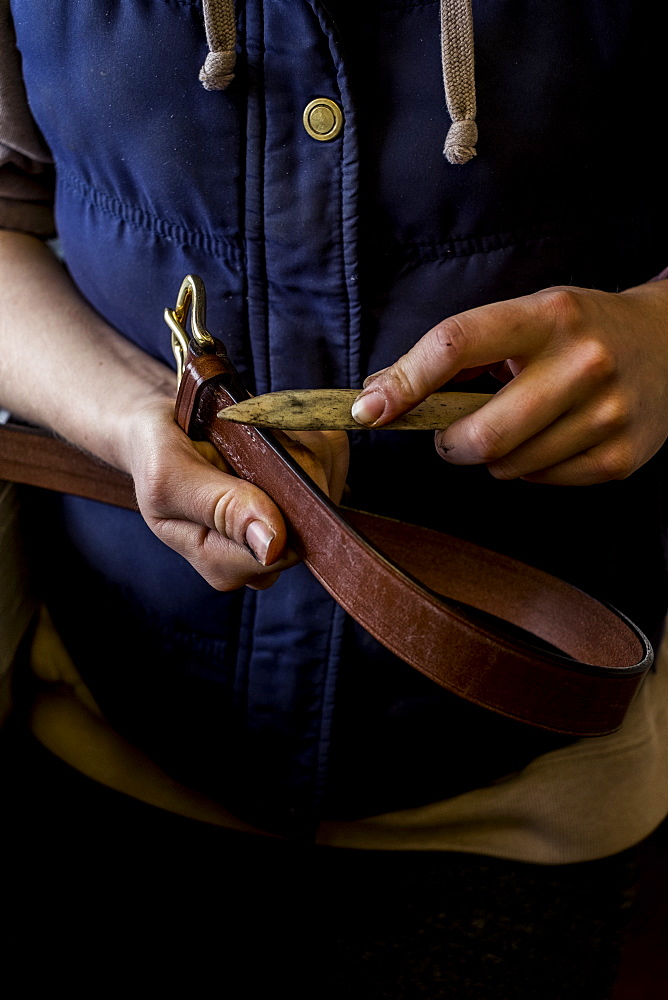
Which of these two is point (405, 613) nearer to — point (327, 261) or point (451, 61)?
point (327, 261)

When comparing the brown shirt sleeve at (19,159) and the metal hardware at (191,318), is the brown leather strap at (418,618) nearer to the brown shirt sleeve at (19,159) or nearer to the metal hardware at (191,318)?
the metal hardware at (191,318)

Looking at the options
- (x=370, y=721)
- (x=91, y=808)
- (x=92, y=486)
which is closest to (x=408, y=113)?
(x=92, y=486)

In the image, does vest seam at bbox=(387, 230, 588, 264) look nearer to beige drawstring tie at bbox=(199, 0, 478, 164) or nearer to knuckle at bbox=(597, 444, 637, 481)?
beige drawstring tie at bbox=(199, 0, 478, 164)

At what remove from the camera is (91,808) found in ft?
2.96

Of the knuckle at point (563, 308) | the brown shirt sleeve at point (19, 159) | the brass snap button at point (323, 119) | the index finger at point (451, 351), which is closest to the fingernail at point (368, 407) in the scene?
the index finger at point (451, 351)

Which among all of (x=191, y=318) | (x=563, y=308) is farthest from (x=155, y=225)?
(x=563, y=308)

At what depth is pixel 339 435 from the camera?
668 mm

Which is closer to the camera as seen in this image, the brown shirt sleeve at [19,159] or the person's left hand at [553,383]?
the person's left hand at [553,383]

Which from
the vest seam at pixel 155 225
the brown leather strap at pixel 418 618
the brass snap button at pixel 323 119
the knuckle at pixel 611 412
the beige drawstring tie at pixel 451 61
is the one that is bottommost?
the brown leather strap at pixel 418 618

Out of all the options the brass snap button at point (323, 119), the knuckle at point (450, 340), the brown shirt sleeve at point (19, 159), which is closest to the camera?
the knuckle at point (450, 340)

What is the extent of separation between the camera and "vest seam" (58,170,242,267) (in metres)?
0.68

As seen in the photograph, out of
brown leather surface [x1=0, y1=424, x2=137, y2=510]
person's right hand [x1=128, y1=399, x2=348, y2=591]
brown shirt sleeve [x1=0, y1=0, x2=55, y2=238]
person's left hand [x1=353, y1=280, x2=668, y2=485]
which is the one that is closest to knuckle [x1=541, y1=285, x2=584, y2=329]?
person's left hand [x1=353, y1=280, x2=668, y2=485]

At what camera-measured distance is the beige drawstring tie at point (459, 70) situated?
22.6 inches

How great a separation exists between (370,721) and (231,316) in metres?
0.43
